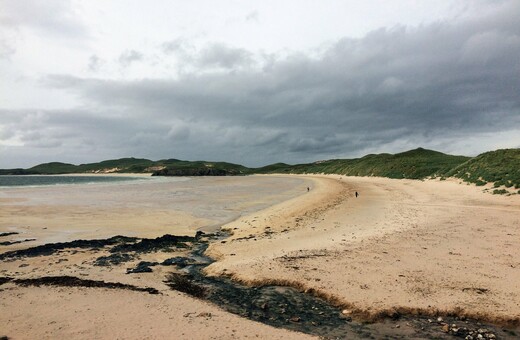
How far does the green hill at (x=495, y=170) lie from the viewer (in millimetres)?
31172

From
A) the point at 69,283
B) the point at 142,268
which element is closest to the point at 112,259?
the point at 142,268

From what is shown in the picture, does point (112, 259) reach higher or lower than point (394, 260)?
lower

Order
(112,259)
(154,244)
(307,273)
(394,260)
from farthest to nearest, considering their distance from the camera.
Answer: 1. (154,244)
2. (112,259)
3. (394,260)
4. (307,273)

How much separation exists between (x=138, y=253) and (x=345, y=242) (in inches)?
350

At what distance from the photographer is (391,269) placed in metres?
10.1

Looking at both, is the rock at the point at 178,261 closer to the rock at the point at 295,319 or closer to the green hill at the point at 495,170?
the rock at the point at 295,319

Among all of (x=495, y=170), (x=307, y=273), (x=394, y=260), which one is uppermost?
(x=495, y=170)

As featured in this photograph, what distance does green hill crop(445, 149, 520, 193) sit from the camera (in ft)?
102

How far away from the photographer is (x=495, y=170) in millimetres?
36344

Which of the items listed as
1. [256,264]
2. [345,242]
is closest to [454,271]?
[345,242]

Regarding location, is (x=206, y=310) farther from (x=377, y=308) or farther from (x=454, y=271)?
(x=454, y=271)

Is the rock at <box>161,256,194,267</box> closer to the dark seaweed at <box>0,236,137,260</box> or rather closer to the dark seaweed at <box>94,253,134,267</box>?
the dark seaweed at <box>94,253,134,267</box>

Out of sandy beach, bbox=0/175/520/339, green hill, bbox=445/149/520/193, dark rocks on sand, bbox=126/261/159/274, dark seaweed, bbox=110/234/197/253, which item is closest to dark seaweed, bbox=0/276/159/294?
sandy beach, bbox=0/175/520/339

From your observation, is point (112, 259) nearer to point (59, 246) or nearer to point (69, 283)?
point (69, 283)
